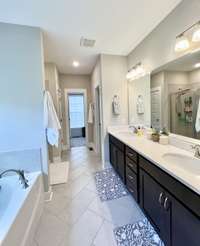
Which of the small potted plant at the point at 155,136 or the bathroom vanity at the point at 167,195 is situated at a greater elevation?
the small potted plant at the point at 155,136

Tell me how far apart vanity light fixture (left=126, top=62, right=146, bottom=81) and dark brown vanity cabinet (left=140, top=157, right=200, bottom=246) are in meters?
1.79

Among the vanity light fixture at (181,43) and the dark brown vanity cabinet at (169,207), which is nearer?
the dark brown vanity cabinet at (169,207)

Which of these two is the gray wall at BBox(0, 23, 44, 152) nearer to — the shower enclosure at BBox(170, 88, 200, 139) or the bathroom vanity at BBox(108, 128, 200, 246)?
the bathroom vanity at BBox(108, 128, 200, 246)

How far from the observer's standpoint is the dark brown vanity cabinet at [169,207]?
0.98 m

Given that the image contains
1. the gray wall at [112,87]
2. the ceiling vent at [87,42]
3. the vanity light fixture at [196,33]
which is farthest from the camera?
the gray wall at [112,87]

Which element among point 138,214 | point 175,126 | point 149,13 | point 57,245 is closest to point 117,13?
point 149,13

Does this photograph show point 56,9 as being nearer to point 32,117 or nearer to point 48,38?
point 48,38

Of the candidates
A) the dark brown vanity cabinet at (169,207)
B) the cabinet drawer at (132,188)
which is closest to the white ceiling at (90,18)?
the dark brown vanity cabinet at (169,207)

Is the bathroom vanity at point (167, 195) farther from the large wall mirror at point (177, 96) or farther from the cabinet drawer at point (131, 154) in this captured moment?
the large wall mirror at point (177, 96)

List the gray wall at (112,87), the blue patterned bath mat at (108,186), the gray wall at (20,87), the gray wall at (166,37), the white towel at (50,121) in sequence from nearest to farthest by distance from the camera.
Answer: the gray wall at (166,37)
the gray wall at (20,87)
the white towel at (50,121)
the blue patterned bath mat at (108,186)
the gray wall at (112,87)

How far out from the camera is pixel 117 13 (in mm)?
1874

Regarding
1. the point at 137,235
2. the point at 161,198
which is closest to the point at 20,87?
the point at 161,198

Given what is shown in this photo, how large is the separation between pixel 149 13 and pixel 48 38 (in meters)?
1.64

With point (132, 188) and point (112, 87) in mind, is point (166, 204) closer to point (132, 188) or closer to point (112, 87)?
point (132, 188)
